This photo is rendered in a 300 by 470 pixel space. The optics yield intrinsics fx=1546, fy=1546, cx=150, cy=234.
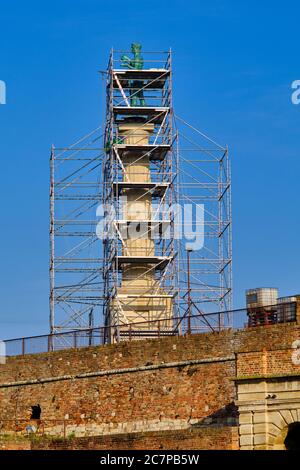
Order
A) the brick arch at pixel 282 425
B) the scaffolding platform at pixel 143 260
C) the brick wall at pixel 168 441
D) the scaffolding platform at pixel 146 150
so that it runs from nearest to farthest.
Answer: the brick arch at pixel 282 425 < the brick wall at pixel 168 441 < the scaffolding platform at pixel 143 260 < the scaffolding platform at pixel 146 150

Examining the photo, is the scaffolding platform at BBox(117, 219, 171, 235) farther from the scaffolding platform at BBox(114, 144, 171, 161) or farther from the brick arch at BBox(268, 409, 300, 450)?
the brick arch at BBox(268, 409, 300, 450)

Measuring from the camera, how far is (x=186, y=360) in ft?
182

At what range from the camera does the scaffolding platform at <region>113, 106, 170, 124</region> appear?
80.3 metres

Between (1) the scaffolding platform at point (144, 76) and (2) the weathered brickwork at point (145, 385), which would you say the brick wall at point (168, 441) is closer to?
(2) the weathered brickwork at point (145, 385)

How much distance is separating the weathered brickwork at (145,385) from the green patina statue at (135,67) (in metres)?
22.4

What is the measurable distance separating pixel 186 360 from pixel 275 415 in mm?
8660

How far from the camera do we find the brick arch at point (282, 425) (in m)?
47.1

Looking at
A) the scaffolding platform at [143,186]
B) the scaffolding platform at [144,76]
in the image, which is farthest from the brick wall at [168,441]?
the scaffolding platform at [144,76]

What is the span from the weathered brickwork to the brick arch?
52.0 inches

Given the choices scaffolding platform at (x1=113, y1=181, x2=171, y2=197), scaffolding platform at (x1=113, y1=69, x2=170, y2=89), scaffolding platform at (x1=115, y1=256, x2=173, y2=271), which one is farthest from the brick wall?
scaffolding platform at (x1=113, y1=69, x2=170, y2=89)

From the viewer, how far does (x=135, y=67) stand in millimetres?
81812

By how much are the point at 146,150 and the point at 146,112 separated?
84.0 inches

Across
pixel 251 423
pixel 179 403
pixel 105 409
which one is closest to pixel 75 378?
pixel 105 409
